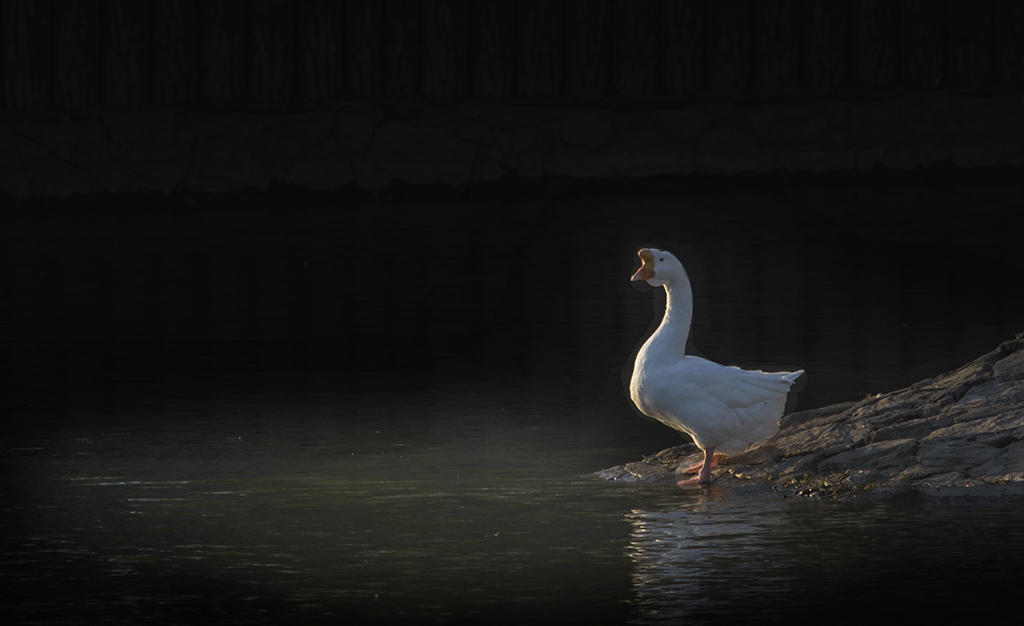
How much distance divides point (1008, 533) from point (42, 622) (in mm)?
3145

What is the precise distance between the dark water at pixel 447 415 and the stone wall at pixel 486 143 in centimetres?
230

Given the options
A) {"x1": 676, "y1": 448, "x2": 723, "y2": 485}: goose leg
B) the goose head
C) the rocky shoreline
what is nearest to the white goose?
{"x1": 676, "y1": 448, "x2": 723, "y2": 485}: goose leg

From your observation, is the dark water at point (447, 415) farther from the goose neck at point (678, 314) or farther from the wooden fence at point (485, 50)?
the wooden fence at point (485, 50)

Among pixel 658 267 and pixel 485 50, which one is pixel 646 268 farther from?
pixel 485 50

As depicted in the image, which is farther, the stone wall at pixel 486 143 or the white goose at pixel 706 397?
the stone wall at pixel 486 143

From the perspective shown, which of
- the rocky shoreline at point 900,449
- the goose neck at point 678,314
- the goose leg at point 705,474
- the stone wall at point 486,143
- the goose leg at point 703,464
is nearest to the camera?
the rocky shoreline at point 900,449

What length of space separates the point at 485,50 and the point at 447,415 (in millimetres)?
12314

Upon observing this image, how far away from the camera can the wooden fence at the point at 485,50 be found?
19.9 meters

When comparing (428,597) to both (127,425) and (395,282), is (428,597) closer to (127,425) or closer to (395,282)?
(127,425)

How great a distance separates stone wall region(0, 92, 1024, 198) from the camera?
19.9 meters

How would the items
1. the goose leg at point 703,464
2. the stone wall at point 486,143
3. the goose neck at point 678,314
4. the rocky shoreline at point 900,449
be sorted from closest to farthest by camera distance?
1. the rocky shoreline at point 900,449
2. the goose leg at point 703,464
3. the goose neck at point 678,314
4. the stone wall at point 486,143

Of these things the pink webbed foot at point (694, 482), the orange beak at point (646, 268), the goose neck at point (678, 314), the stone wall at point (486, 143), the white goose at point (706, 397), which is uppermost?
the stone wall at point (486, 143)

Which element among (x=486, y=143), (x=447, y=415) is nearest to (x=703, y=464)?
(x=447, y=415)

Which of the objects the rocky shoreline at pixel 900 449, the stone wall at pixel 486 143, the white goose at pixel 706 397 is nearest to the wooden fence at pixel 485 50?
the stone wall at pixel 486 143
